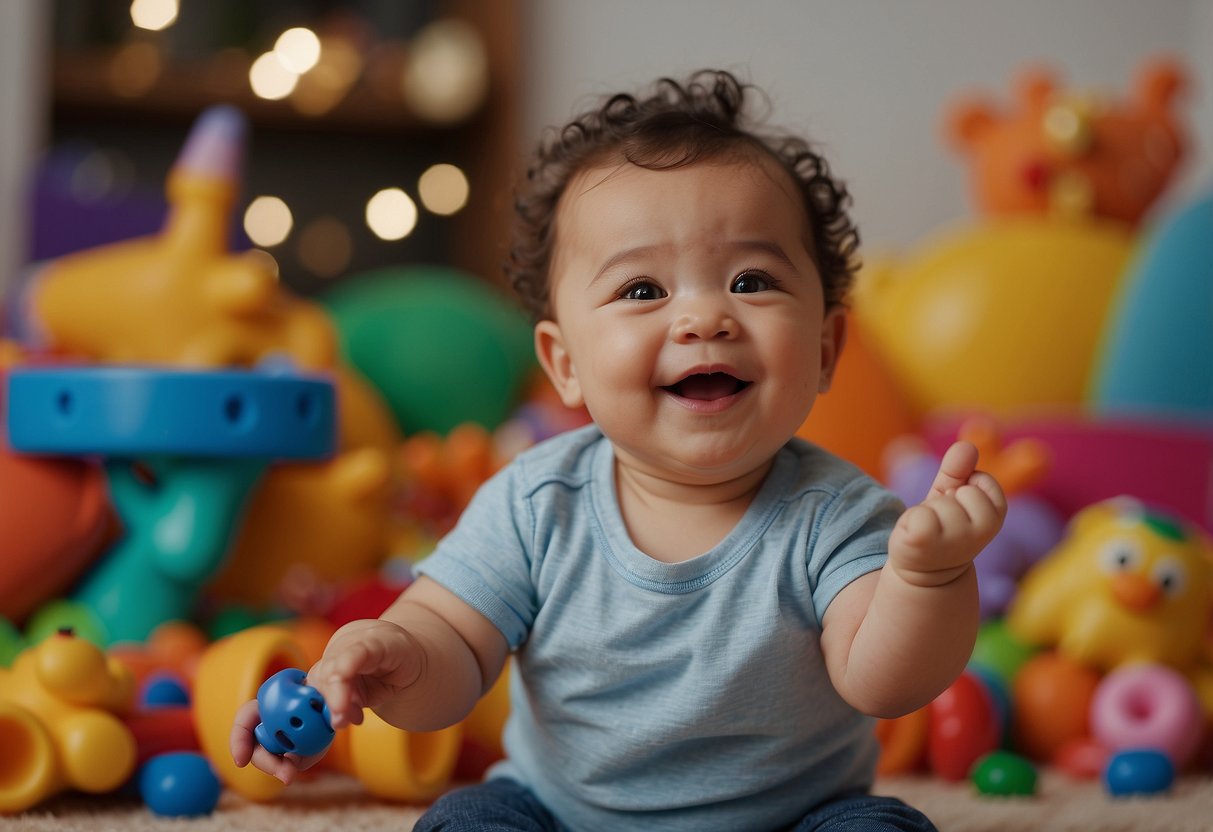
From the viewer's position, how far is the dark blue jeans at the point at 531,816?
72 centimetres

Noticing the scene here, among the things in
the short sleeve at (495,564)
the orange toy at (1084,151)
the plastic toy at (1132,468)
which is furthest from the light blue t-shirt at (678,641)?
the orange toy at (1084,151)

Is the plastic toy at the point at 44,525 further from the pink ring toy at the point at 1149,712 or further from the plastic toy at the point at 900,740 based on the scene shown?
the pink ring toy at the point at 1149,712

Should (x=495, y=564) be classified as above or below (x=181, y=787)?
above

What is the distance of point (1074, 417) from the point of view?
1.58m

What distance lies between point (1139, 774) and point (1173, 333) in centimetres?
86

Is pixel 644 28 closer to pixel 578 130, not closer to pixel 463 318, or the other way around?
pixel 463 318

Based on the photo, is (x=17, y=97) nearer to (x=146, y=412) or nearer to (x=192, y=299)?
(x=192, y=299)

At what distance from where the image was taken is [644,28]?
285 cm

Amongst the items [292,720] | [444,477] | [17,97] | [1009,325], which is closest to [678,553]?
[292,720]

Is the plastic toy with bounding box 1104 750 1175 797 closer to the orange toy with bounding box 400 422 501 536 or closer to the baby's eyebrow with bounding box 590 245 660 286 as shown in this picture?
the baby's eyebrow with bounding box 590 245 660 286

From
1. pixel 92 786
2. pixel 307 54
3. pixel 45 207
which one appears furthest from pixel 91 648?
pixel 307 54

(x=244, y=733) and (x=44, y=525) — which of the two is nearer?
(x=244, y=733)

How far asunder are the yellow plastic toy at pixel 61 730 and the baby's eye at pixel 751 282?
1.64 feet

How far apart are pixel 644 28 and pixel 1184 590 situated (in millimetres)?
2033
